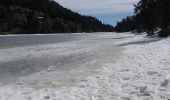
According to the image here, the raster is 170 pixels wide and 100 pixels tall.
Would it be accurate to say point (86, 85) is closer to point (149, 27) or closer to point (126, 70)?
point (126, 70)

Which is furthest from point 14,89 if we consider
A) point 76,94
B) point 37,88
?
point 76,94

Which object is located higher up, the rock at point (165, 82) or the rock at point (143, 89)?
the rock at point (165, 82)

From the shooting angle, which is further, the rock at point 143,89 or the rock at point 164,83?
the rock at point 164,83

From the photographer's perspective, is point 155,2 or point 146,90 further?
point 155,2

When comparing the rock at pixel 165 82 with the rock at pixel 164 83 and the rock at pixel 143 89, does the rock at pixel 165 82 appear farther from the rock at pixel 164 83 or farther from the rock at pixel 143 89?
the rock at pixel 143 89

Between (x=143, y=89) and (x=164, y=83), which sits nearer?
(x=143, y=89)

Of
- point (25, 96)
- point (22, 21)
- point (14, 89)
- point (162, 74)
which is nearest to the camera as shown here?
point (25, 96)

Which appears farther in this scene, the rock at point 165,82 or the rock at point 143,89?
the rock at point 165,82

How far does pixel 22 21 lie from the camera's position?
647 feet

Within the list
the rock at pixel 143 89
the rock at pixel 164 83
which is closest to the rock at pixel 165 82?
the rock at pixel 164 83

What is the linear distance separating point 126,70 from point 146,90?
468 cm

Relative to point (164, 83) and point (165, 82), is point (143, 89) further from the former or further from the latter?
point (165, 82)

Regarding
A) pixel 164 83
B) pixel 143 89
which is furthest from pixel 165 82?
pixel 143 89

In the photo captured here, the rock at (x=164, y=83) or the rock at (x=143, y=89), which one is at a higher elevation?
the rock at (x=164, y=83)
